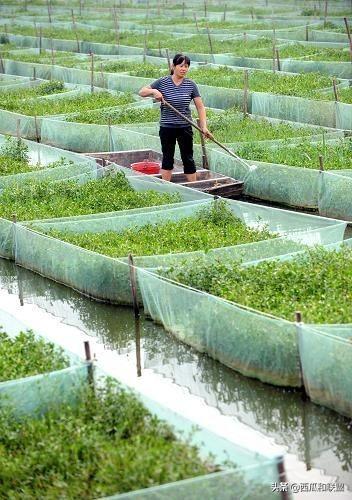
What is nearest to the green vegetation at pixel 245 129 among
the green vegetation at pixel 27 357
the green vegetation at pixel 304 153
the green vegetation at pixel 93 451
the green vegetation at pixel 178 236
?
the green vegetation at pixel 304 153

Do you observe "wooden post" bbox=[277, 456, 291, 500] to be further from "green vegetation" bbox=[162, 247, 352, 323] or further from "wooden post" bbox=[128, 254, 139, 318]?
"wooden post" bbox=[128, 254, 139, 318]

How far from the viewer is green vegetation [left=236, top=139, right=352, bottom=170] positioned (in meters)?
14.3

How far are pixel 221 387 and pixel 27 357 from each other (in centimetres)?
165

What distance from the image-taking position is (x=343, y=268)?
991cm

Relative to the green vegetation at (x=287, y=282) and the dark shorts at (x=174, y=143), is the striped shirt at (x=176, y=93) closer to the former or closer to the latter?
the dark shorts at (x=174, y=143)

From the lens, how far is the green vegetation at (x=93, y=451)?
621 centimetres

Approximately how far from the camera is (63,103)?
2045 centimetres

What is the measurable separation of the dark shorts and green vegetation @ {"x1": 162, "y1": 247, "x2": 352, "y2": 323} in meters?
3.60

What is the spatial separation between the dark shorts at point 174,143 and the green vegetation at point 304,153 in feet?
4.53

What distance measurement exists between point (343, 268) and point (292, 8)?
3219cm

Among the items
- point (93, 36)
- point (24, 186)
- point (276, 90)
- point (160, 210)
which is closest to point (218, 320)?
point (160, 210)

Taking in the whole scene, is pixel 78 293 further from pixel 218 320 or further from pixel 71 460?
pixel 71 460

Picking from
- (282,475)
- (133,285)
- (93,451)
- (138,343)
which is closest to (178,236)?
(133,285)

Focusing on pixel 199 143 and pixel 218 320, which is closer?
pixel 218 320
